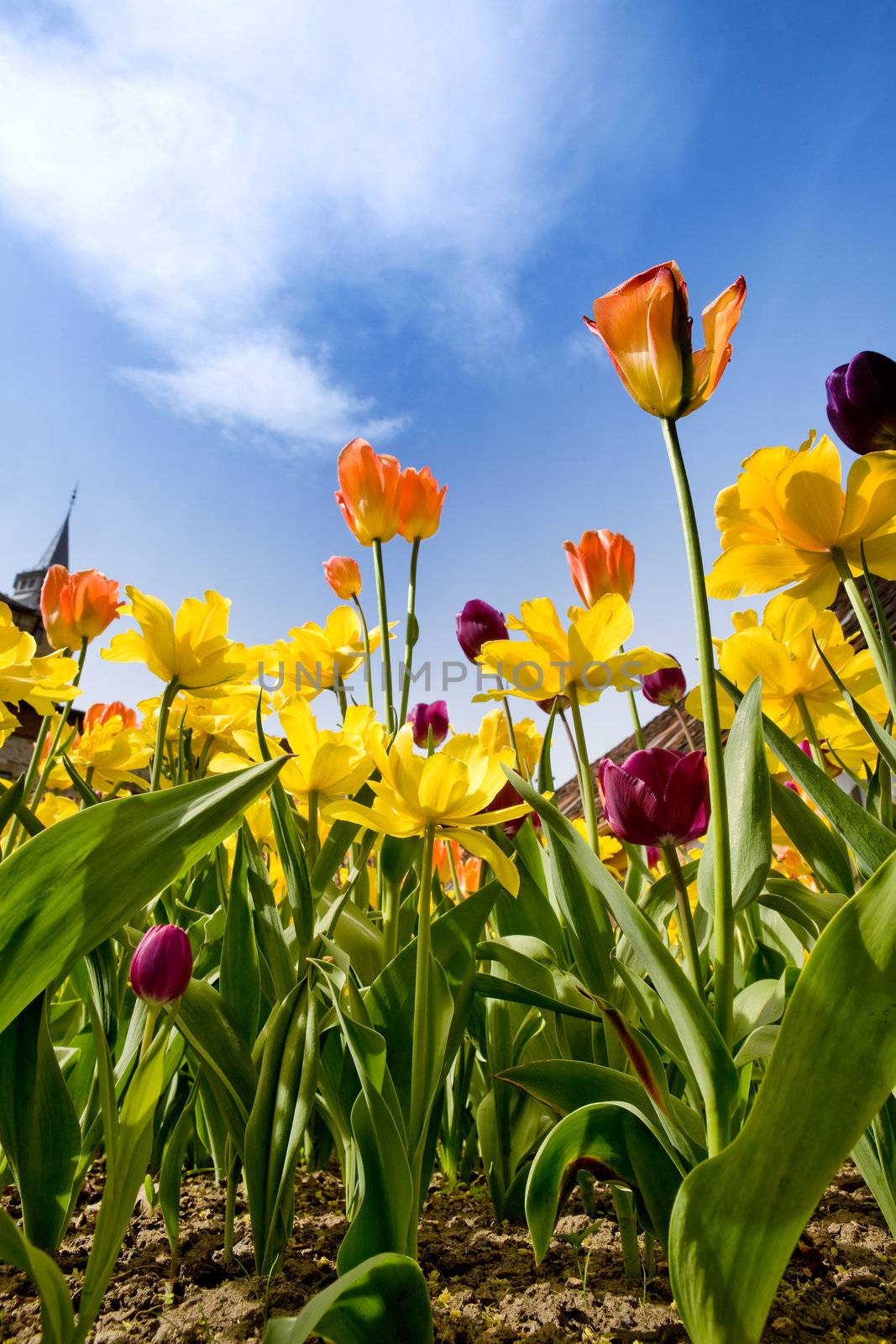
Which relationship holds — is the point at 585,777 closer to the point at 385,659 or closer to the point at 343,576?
the point at 385,659

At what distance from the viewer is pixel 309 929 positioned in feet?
2.92

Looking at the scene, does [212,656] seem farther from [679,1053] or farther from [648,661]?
[679,1053]

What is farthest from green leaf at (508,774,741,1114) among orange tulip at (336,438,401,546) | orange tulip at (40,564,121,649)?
orange tulip at (40,564,121,649)

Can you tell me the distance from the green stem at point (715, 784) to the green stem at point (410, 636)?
801 mm

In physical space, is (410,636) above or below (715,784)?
above

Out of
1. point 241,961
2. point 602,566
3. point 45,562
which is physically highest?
point 45,562

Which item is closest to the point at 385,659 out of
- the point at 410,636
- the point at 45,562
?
the point at 410,636

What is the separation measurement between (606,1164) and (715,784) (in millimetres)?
409

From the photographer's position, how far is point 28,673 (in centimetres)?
120

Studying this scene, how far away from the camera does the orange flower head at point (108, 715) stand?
2113mm

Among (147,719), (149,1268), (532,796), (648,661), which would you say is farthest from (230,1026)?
(147,719)

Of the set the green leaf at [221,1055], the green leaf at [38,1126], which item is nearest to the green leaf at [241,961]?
the green leaf at [221,1055]

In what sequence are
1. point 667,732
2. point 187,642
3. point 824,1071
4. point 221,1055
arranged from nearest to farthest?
point 824,1071 → point 221,1055 → point 187,642 → point 667,732

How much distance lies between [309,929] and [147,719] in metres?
1.09
